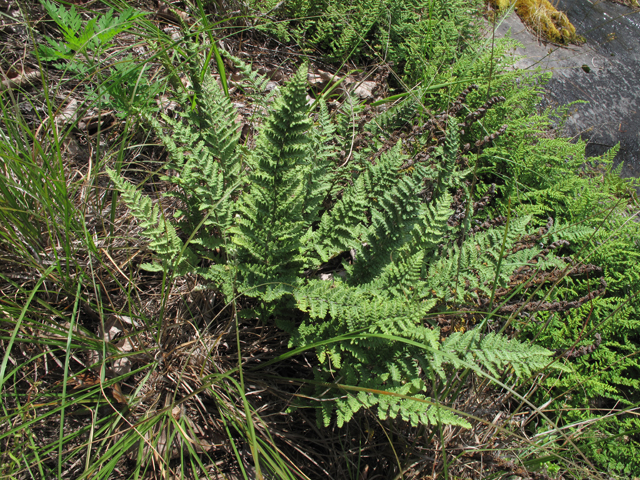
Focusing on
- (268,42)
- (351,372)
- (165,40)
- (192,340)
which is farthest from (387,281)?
(268,42)

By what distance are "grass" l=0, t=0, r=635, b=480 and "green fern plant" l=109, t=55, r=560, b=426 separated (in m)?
0.17

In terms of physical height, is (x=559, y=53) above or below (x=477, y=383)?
above

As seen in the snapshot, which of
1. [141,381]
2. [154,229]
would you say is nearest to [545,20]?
[154,229]

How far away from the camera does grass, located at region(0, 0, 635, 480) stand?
5.51 feet

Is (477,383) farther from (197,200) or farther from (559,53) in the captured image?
(559,53)

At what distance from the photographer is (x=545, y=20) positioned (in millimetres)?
5633

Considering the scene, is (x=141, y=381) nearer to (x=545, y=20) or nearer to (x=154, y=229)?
(x=154, y=229)

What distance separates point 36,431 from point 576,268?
120 inches

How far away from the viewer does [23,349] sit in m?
1.79

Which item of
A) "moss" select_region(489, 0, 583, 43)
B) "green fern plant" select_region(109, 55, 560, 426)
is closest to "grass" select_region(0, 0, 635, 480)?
"green fern plant" select_region(109, 55, 560, 426)

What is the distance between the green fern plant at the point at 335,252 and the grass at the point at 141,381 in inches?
6.5

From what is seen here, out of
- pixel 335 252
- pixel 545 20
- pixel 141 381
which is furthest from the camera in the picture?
pixel 545 20

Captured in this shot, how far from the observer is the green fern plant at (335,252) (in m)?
1.63

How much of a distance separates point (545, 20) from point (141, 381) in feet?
22.2
